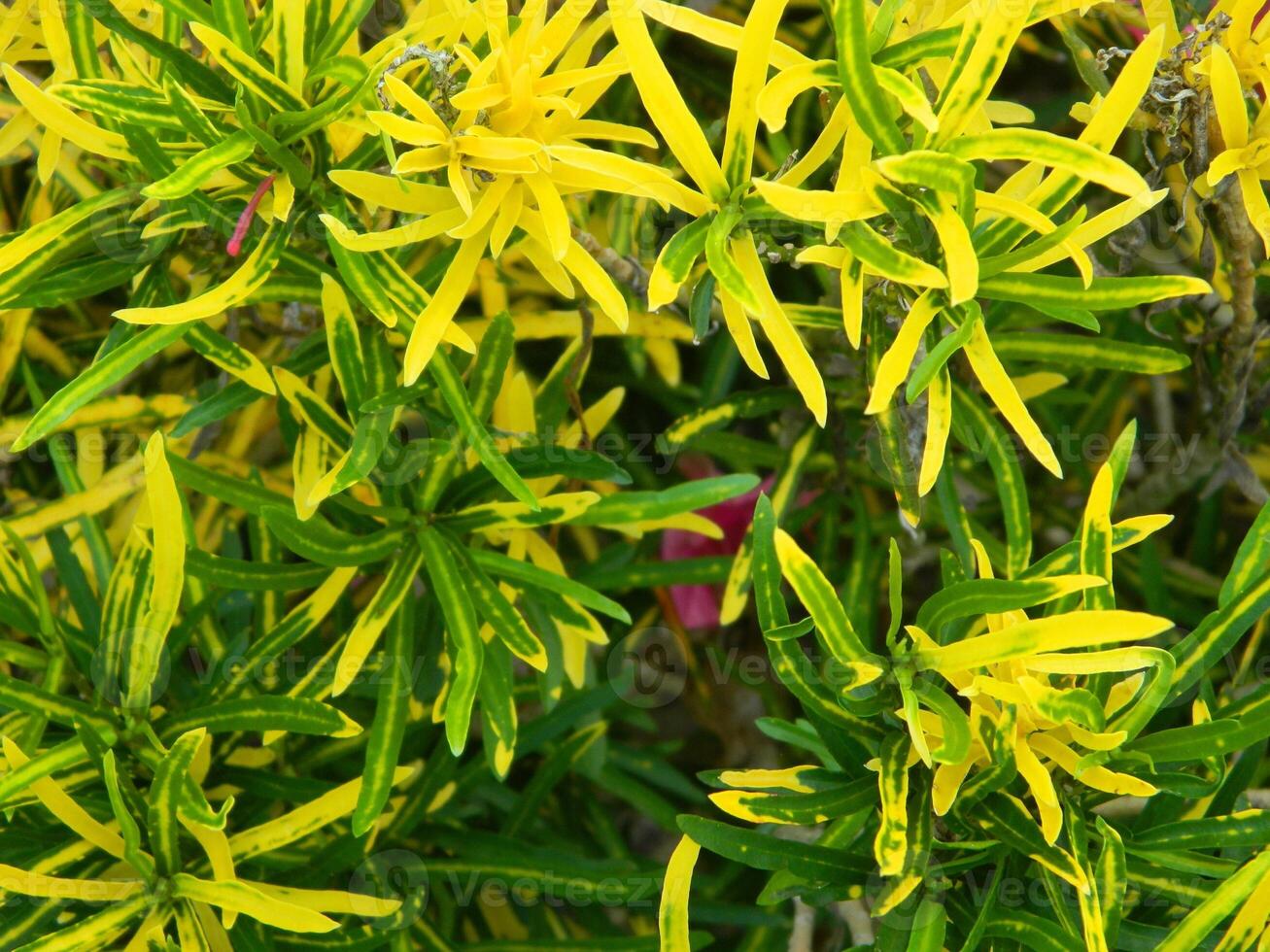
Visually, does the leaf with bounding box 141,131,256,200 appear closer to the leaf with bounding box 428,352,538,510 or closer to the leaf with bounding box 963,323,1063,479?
the leaf with bounding box 428,352,538,510

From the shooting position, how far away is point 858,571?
3.18 feet

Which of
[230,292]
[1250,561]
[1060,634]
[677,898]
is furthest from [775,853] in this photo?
[230,292]

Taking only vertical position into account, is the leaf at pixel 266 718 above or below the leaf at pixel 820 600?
below

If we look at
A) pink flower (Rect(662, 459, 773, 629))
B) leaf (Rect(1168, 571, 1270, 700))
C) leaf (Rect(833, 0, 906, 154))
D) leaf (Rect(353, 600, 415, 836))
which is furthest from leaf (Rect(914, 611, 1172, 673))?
pink flower (Rect(662, 459, 773, 629))

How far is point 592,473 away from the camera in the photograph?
2.56 feet

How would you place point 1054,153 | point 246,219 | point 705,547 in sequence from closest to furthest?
point 1054,153 < point 246,219 < point 705,547

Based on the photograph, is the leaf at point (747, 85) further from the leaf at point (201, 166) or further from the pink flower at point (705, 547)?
the pink flower at point (705, 547)

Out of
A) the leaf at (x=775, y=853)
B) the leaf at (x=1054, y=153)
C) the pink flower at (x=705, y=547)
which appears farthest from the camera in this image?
the pink flower at (x=705, y=547)

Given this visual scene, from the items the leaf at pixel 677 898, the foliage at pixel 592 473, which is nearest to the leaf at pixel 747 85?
the foliage at pixel 592 473

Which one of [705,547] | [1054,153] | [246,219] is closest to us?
[1054,153]

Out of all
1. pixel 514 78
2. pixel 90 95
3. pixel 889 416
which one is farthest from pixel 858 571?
pixel 90 95

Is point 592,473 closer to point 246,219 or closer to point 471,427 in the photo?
point 471,427

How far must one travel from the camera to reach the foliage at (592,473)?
2.01 ft

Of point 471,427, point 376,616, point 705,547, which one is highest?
point 471,427
